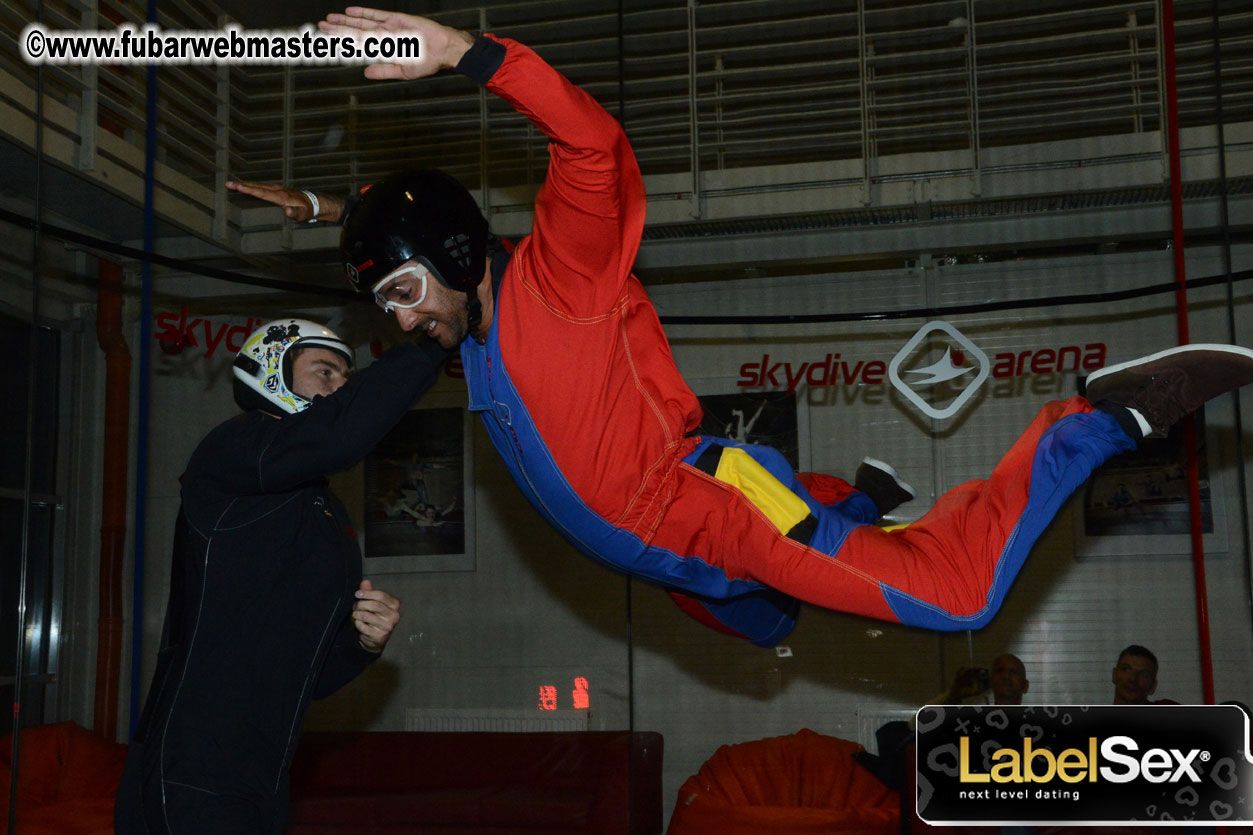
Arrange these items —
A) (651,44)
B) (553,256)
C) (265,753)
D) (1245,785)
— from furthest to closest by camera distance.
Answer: (651,44), (1245,785), (265,753), (553,256)

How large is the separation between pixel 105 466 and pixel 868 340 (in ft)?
10.4

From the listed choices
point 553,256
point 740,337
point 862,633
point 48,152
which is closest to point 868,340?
point 740,337

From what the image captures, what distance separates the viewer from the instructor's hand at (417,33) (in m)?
1.52

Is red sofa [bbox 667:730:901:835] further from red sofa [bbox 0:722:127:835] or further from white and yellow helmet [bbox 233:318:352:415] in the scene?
white and yellow helmet [bbox 233:318:352:415]

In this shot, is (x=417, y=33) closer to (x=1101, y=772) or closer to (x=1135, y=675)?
(x=1101, y=772)

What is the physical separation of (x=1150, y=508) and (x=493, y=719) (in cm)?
276

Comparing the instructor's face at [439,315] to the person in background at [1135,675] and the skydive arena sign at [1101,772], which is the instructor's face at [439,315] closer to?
the skydive arena sign at [1101,772]

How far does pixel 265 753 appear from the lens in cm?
186

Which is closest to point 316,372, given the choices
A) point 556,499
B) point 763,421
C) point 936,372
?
point 556,499

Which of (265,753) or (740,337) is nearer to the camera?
(265,753)

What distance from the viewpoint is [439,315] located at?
1.88 meters

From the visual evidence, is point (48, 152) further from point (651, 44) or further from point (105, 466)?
point (651, 44)

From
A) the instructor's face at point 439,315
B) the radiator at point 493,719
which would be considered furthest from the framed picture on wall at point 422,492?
the instructor's face at point 439,315

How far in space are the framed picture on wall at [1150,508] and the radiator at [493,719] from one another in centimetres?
214
